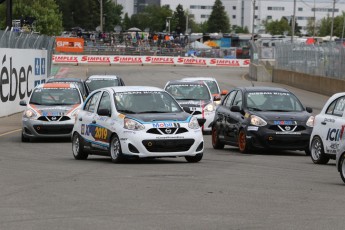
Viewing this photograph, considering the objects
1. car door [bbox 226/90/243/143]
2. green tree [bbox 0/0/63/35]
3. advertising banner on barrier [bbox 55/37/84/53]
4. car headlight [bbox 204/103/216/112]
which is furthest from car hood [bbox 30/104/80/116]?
advertising banner on barrier [bbox 55/37/84/53]

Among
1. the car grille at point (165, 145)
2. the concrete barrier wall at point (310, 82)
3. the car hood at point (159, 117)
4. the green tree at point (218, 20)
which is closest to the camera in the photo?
the car grille at point (165, 145)

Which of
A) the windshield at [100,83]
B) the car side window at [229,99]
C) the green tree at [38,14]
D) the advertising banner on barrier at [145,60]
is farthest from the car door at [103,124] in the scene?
the advertising banner on barrier at [145,60]

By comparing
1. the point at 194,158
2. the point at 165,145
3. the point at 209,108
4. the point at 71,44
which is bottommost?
the point at 71,44

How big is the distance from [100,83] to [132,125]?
16546 millimetres

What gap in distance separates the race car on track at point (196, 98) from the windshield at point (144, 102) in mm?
8159

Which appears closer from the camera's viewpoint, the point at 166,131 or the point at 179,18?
the point at 166,131

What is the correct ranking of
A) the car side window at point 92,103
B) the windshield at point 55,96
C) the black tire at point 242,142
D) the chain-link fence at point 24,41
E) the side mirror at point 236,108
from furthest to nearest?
1. the chain-link fence at point 24,41
2. the windshield at point 55,96
3. the side mirror at point 236,108
4. the black tire at point 242,142
5. the car side window at point 92,103

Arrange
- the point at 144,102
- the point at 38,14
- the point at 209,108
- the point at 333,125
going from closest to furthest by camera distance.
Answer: the point at 333,125 < the point at 144,102 < the point at 209,108 < the point at 38,14

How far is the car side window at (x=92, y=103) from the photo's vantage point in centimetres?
1828

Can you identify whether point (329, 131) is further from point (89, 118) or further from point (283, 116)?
point (89, 118)

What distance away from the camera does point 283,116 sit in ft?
65.1

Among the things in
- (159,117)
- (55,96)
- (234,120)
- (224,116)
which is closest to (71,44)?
(55,96)

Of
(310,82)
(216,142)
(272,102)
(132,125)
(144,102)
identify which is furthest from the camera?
(310,82)

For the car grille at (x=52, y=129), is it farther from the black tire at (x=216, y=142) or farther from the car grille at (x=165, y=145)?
the car grille at (x=165, y=145)
